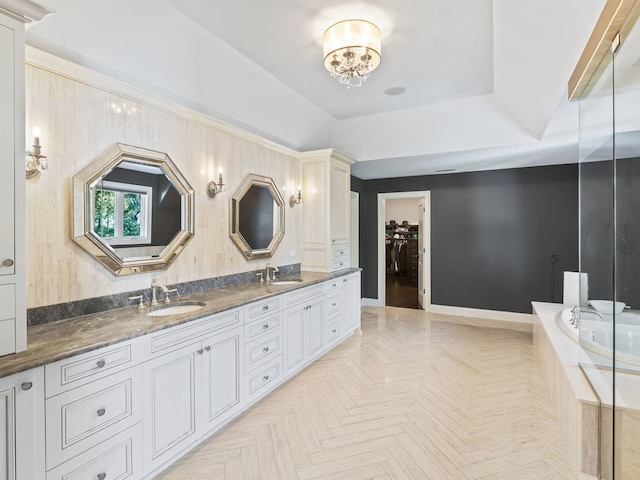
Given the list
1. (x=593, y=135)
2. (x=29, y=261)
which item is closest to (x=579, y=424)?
(x=593, y=135)

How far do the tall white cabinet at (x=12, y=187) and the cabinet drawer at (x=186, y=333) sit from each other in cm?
56

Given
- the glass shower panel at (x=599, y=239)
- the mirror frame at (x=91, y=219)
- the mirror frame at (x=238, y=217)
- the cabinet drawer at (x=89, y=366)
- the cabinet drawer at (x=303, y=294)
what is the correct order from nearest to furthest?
the cabinet drawer at (x=89, y=366)
the glass shower panel at (x=599, y=239)
the mirror frame at (x=91, y=219)
the cabinet drawer at (x=303, y=294)
the mirror frame at (x=238, y=217)

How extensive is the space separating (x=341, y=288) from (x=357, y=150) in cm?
203

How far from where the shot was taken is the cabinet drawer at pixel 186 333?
5.95 ft

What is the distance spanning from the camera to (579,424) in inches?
70.6

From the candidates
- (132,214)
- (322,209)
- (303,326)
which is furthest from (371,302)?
(132,214)

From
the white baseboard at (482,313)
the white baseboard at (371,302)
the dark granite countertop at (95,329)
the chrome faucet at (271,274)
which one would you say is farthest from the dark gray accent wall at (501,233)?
the dark granite countertop at (95,329)

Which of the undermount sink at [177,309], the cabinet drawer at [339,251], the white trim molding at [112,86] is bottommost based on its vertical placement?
the undermount sink at [177,309]

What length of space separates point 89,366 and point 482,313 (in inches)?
213

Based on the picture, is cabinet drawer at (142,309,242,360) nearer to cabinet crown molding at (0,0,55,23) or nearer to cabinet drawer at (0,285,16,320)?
cabinet drawer at (0,285,16,320)

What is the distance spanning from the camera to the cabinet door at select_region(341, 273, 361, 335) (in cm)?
423

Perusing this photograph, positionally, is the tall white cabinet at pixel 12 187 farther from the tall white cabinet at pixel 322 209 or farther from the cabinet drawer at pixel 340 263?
the cabinet drawer at pixel 340 263

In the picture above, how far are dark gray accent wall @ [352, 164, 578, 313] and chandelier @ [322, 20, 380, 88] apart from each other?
3.73 metres

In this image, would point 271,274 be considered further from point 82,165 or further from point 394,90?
point 394,90
